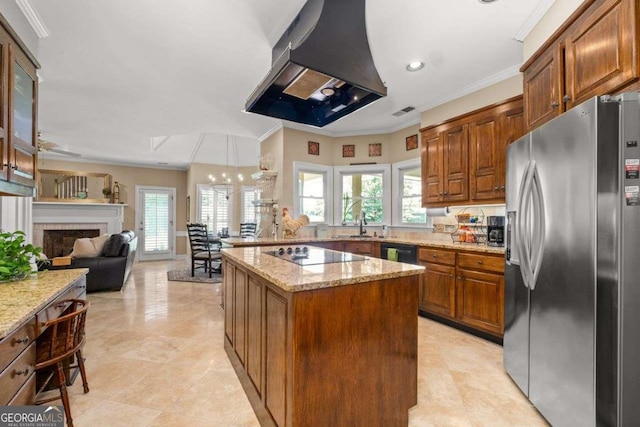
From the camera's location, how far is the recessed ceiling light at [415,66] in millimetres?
3066

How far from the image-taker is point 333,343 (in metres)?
1.50

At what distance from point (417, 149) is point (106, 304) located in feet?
16.5

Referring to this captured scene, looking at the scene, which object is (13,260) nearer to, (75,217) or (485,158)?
(485,158)

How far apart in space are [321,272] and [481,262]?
2.05 meters

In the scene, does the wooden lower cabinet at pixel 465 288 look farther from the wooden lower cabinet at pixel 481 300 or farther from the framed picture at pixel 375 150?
the framed picture at pixel 375 150

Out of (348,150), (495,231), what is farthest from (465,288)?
(348,150)

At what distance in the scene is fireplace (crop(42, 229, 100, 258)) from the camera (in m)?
6.75

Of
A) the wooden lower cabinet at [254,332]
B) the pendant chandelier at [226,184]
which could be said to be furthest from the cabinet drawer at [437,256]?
the pendant chandelier at [226,184]

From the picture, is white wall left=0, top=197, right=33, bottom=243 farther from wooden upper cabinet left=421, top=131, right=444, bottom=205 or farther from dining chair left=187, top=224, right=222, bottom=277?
wooden upper cabinet left=421, top=131, right=444, bottom=205

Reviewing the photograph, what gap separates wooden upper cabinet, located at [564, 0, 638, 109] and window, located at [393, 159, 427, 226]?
102 inches

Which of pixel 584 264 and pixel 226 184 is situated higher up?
pixel 226 184

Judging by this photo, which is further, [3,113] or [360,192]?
[360,192]

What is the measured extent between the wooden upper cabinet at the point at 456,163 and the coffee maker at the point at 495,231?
405 millimetres

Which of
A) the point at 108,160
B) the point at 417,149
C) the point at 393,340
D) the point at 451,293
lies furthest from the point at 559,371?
the point at 108,160
